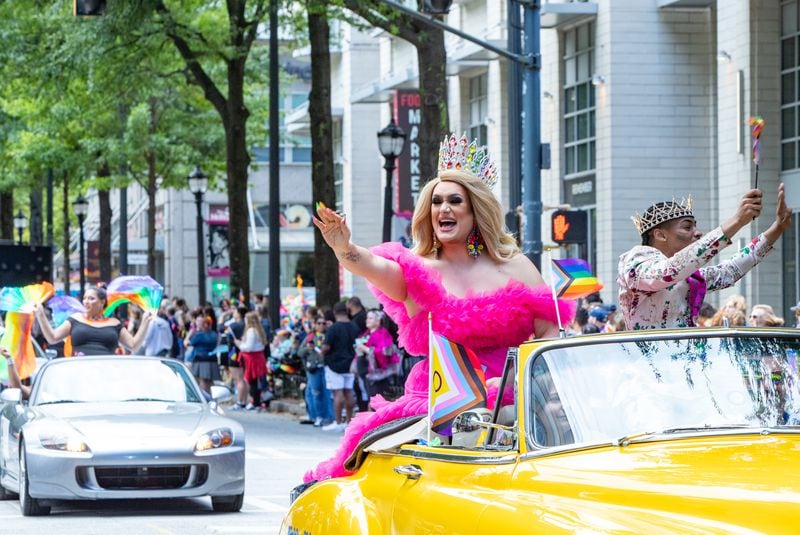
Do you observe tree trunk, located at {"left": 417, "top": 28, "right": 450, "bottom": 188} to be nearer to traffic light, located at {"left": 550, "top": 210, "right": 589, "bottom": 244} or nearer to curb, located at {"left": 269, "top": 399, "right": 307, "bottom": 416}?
traffic light, located at {"left": 550, "top": 210, "right": 589, "bottom": 244}

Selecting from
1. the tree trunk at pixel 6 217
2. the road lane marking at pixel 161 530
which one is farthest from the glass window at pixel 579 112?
the tree trunk at pixel 6 217

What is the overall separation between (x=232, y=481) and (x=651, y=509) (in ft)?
29.8

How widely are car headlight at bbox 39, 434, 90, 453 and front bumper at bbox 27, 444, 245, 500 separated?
0.05m

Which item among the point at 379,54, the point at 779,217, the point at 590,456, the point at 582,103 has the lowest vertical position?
the point at 590,456

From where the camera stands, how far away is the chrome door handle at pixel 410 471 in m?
6.00

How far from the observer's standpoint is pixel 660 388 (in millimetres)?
5469

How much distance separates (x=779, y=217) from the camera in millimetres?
7582

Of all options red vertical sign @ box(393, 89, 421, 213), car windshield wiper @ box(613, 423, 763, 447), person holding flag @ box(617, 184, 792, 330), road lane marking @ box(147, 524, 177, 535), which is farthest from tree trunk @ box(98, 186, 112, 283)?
car windshield wiper @ box(613, 423, 763, 447)

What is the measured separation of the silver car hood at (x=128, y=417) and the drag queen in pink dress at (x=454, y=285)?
19.5ft

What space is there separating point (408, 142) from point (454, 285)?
35.3 meters

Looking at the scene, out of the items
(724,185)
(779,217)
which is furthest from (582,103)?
(779,217)

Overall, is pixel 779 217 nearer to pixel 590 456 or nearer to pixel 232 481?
pixel 590 456

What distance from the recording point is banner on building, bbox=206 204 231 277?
7088 centimetres

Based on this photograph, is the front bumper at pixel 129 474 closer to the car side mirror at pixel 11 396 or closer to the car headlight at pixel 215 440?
the car headlight at pixel 215 440
